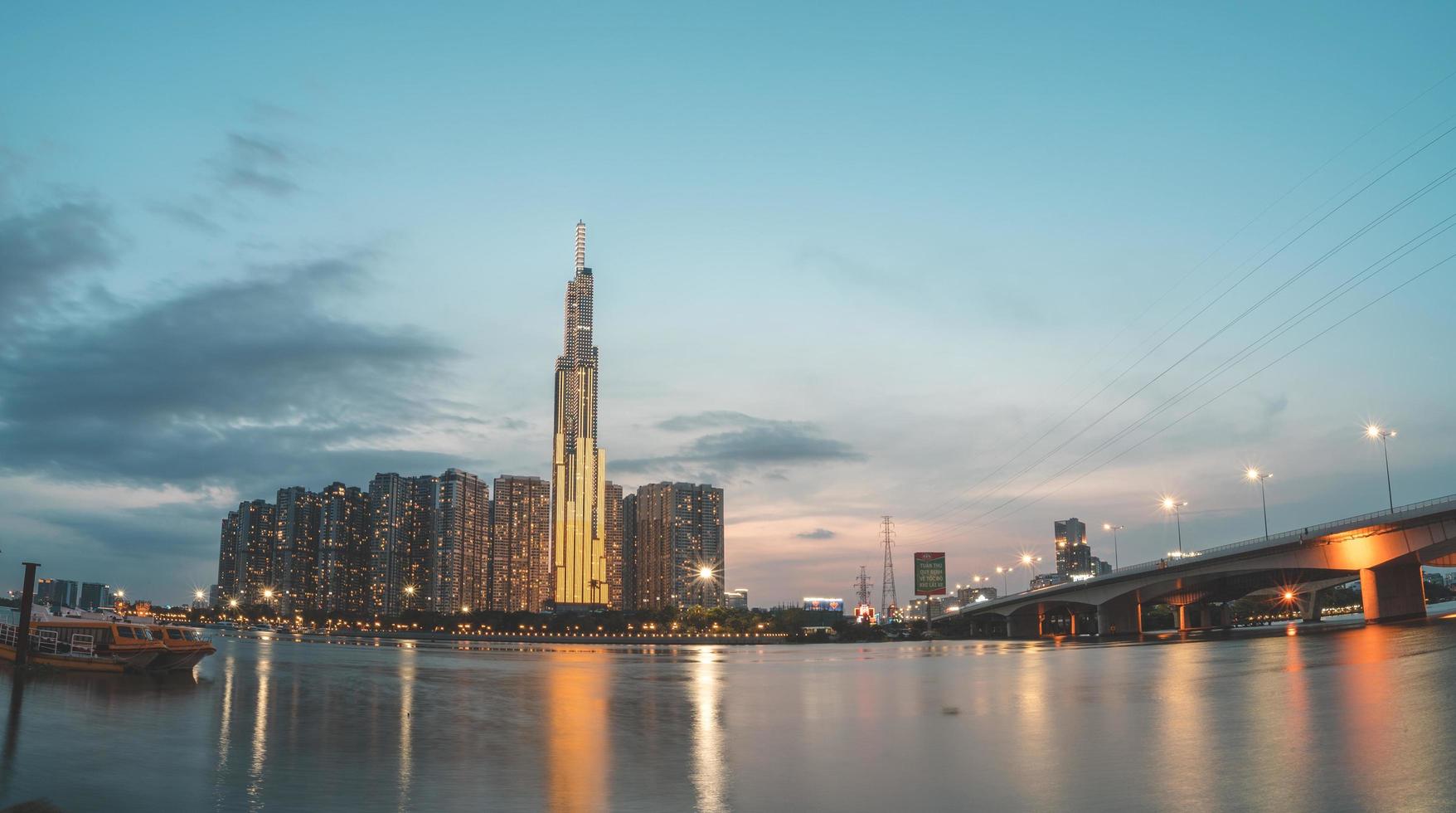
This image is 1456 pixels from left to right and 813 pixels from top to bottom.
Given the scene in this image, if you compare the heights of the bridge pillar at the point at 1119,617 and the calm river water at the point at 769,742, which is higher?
the calm river water at the point at 769,742

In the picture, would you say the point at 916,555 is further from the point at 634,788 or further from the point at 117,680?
the point at 634,788

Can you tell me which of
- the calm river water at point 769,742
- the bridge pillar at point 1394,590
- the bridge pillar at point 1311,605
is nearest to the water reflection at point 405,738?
the calm river water at point 769,742

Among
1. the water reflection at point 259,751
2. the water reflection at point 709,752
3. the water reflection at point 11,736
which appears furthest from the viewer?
the water reflection at point 11,736

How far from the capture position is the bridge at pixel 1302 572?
81.7 meters

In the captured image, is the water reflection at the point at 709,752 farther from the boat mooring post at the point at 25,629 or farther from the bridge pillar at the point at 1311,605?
the bridge pillar at the point at 1311,605

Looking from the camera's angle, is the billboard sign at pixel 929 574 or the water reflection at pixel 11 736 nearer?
the water reflection at pixel 11 736

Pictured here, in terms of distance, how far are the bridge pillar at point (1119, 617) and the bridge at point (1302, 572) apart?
213 mm

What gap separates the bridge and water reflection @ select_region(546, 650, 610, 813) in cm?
7197

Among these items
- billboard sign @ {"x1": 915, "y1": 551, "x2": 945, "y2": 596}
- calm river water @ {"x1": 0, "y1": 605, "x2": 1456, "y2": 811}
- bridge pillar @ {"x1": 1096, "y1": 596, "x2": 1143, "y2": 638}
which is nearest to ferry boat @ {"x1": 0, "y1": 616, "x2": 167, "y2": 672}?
calm river water @ {"x1": 0, "y1": 605, "x2": 1456, "y2": 811}

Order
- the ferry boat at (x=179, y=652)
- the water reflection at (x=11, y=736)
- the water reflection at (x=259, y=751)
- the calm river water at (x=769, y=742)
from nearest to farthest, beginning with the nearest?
the calm river water at (x=769, y=742) < the water reflection at (x=259, y=751) < the water reflection at (x=11, y=736) < the ferry boat at (x=179, y=652)

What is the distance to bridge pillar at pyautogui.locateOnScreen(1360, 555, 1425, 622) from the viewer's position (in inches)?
3398

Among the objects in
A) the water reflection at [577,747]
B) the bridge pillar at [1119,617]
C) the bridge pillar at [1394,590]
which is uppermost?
the bridge pillar at [1394,590]

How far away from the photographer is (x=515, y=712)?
36.1 meters

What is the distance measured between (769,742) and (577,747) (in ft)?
18.1
